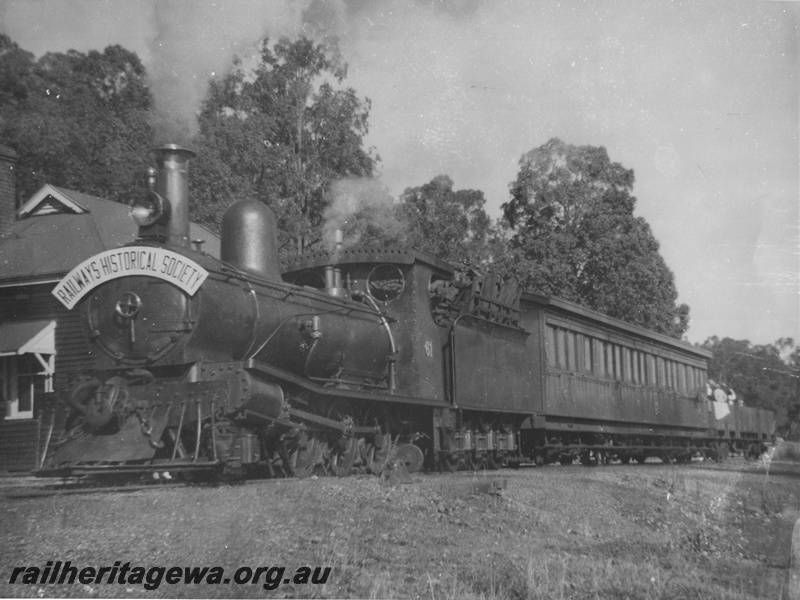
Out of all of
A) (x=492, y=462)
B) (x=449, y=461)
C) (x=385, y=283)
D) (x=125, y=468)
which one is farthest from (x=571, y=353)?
(x=125, y=468)

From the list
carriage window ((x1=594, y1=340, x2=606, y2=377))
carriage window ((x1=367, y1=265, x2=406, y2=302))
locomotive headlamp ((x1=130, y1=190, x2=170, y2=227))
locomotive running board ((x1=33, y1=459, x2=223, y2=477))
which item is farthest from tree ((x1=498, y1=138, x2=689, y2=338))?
locomotive running board ((x1=33, y1=459, x2=223, y2=477))

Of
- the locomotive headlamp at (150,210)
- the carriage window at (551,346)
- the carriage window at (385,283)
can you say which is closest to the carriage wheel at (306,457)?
the carriage window at (385,283)

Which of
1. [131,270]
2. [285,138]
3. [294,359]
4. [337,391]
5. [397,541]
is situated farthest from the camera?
[285,138]

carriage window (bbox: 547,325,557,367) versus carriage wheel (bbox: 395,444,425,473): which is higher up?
carriage window (bbox: 547,325,557,367)

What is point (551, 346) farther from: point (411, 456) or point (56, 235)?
point (56, 235)

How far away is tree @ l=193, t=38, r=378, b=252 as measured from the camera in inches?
720

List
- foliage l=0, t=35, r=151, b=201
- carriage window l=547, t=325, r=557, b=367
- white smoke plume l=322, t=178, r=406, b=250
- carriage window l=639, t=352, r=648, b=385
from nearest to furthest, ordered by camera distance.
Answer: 1. foliage l=0, t=35, r=151, b=201
2. carriage window l=547, t=325, r=557, b=367
3. carriage window l=639, t=352, r=648, b=385
4. white smoke plume l=322, t=178, r=406, b=250

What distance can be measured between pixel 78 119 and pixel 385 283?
17.9ft

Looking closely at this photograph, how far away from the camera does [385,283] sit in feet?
39.4

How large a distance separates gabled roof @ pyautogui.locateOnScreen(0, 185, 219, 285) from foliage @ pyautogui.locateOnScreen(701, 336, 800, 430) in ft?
43.3

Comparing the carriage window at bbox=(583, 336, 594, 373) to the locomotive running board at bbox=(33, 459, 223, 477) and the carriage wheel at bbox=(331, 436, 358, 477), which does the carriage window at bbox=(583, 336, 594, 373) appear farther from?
the locomotive running board at bbox=(33, 459, 223, 477)

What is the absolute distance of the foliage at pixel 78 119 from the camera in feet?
38.4

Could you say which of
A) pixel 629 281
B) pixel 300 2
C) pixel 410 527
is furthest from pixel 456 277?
pixel 629 281

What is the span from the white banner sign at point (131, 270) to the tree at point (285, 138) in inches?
327
